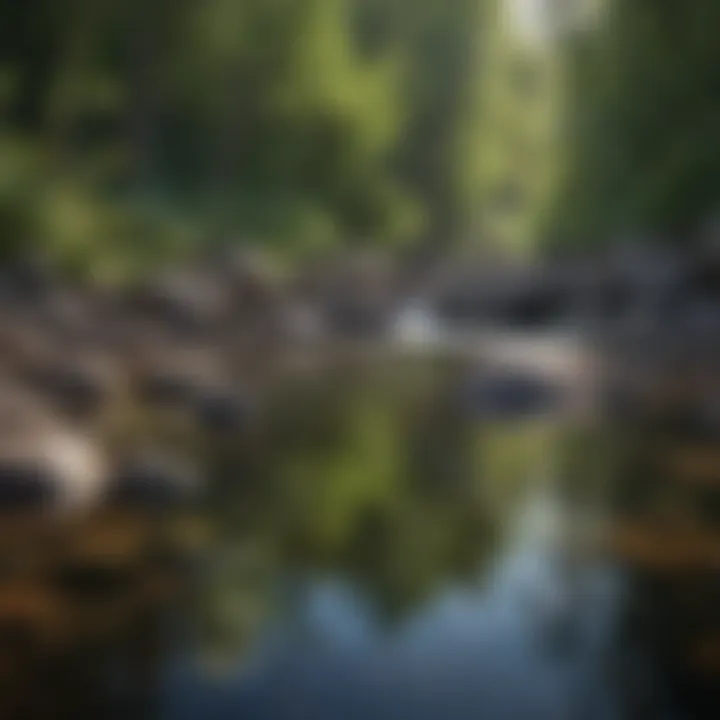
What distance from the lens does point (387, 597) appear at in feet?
21.3

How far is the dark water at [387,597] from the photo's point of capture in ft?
17.1

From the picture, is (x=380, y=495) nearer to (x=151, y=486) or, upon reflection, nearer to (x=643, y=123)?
(x=151, y=486)

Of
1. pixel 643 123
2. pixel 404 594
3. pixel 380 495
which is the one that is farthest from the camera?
Result: pixel 643 123

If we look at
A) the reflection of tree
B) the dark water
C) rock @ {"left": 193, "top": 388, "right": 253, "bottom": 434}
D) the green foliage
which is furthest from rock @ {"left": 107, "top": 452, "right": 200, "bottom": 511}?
the green foliage

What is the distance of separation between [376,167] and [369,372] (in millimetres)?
10955

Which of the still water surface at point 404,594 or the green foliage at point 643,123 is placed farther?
the green foliage at point 643,123

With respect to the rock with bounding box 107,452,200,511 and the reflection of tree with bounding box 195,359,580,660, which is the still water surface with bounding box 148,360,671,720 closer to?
the reflection of tree with bounding box 195,359,580,660

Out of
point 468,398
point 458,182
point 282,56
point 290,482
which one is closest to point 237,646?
point 290,482

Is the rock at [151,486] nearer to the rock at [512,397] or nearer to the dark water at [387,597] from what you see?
the dark water at [387,597]

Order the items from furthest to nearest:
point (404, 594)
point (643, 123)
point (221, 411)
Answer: point (643, 123)
point (221, 411)
point (404, 594)

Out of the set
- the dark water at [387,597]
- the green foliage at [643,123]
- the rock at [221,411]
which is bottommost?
the dark water at [387,597]

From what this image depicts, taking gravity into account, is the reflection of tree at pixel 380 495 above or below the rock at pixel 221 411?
below

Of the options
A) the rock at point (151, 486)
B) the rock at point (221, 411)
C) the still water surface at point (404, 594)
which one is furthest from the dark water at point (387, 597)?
the rock at point (221, 411)

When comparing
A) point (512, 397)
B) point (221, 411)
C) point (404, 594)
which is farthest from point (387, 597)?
point (512, 397)
